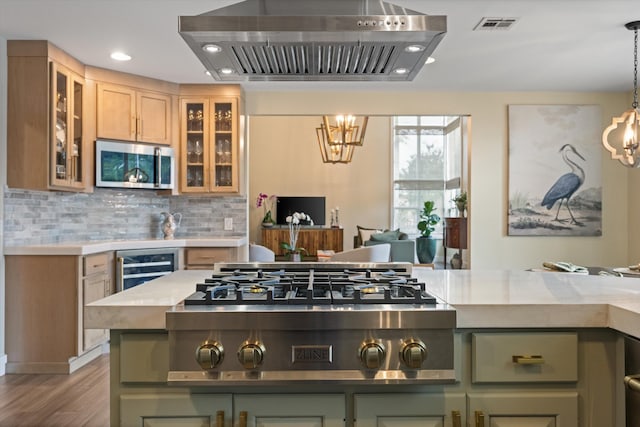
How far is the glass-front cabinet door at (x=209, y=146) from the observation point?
492cm

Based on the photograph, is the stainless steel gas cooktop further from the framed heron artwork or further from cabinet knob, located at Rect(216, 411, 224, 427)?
the framed heron artwork

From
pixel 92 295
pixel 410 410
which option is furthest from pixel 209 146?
pixel 410 410

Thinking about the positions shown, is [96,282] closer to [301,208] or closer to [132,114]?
[132,114]

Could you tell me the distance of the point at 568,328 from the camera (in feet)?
4.49

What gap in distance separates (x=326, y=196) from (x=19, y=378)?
23.7 feet

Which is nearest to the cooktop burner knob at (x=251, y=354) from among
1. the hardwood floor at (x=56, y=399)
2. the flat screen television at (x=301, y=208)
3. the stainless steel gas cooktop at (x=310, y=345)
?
the stainless steel gas cooktop at (x=310, y=345)

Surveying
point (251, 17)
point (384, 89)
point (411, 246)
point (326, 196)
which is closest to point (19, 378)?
point (251, 17)

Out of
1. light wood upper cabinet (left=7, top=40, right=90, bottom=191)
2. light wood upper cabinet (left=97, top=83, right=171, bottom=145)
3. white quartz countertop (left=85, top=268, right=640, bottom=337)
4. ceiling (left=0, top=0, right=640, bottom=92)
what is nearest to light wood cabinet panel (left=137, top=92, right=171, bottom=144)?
light wood upper cabinet (left=97, top=83, right=171, bottom=145)

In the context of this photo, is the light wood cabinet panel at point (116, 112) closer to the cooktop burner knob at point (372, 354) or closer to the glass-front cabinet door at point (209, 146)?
the glass-front cabinet door at point (209, 146)

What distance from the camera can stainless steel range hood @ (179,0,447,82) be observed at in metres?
1.56

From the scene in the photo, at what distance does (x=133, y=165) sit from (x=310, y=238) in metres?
4.95

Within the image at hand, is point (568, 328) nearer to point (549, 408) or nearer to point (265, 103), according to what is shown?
point (549, 408)

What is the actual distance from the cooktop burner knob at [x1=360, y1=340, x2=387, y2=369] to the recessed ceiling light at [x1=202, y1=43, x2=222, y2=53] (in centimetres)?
111

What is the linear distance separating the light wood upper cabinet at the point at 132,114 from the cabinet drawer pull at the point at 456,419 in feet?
13.0
